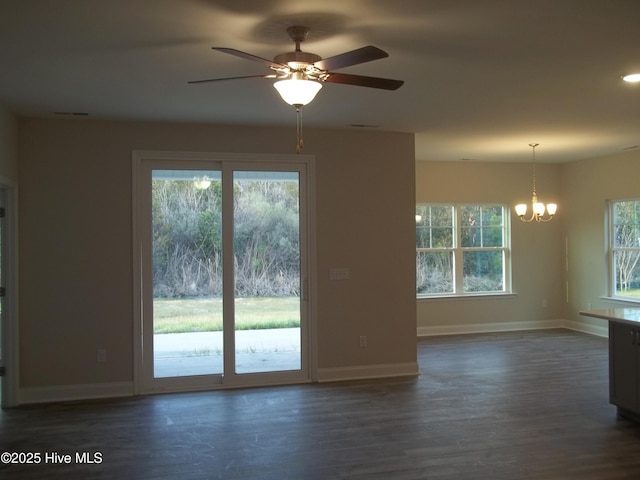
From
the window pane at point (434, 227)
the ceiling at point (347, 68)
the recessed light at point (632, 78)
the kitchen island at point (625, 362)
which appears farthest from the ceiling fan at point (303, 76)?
the window pane at point (434, 227)

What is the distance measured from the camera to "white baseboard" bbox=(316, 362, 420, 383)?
549 cm

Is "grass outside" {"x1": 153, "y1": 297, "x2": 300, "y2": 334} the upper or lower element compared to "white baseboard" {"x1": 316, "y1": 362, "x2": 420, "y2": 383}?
upper

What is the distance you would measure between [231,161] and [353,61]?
118 inches

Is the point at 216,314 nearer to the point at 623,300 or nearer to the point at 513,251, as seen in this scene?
the point at 513,251

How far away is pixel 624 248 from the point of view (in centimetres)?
752

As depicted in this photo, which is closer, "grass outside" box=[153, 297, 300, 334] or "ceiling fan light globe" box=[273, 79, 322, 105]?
"ceiling fan light globe" box=[273, 79, 322, 105]

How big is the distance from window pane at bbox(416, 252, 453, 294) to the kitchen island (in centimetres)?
371

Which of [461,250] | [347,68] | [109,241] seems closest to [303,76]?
[347,68]

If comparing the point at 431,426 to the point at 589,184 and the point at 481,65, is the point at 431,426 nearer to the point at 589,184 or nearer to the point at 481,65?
the point at 481,65

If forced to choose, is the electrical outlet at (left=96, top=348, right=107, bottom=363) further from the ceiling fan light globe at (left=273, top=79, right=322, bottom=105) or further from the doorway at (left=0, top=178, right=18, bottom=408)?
the ceiling fan light globe at (left=273, top=79, right=322, bottom=105)

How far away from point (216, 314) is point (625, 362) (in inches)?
145

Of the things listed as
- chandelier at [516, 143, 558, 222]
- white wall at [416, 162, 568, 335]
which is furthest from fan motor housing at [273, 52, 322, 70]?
white wall at [416, 162, 568, 335]

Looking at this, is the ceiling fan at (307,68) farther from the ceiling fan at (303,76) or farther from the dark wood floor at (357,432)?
the dark wood floor at (357,432)

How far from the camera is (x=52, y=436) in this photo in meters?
4.00
